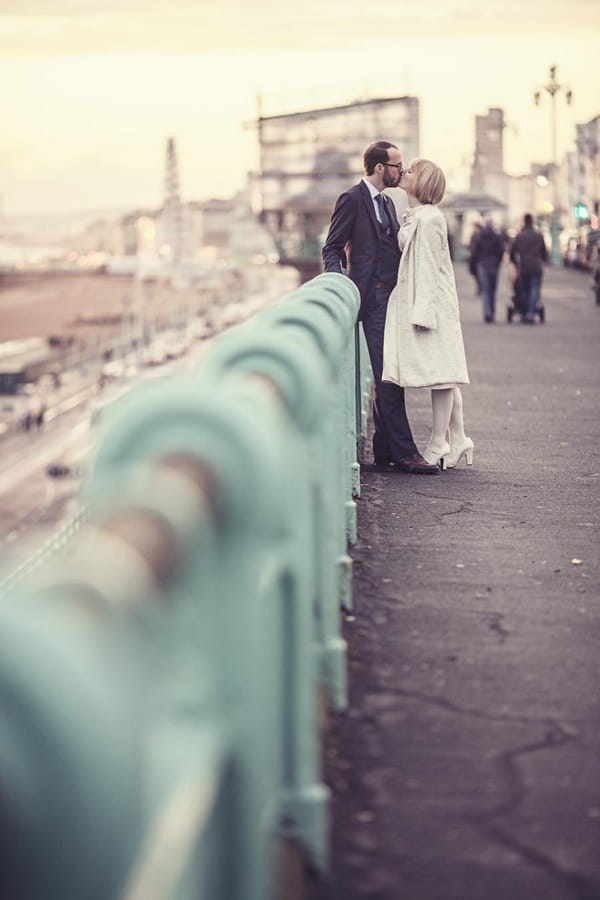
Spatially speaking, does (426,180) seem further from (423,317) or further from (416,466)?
(416,466)

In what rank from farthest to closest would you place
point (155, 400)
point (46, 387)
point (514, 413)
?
point (46, 387), point (514, 413), point (155, 400)

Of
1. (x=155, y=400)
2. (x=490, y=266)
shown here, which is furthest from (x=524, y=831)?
(x=490, y=266)

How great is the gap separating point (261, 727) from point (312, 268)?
72636 millimetres

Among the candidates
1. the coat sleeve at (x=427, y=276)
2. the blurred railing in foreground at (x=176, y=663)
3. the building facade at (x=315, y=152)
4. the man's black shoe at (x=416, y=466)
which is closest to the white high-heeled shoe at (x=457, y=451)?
the man's black shoe at (x=416, y=466)

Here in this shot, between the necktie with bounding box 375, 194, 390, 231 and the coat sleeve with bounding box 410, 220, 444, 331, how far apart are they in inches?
18.5

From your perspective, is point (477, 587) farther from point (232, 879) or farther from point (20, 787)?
point (20, 787)

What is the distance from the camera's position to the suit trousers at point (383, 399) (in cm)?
934

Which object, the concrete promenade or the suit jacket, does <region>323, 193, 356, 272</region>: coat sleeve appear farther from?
the concrete promenade

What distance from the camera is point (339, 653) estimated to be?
4.32 m

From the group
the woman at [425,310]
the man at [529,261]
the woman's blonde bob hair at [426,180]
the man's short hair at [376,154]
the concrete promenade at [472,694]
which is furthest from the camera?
the man at [529,261]

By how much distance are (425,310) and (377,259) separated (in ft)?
1.70

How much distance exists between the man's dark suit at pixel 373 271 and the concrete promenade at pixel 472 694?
287 millimetres

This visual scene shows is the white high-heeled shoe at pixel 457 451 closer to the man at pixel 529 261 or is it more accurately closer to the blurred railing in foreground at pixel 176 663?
the blurred railing in foreground at pixel 176 663

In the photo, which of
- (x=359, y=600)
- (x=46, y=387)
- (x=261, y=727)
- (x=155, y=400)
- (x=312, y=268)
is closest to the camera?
(x=155, y=400)
